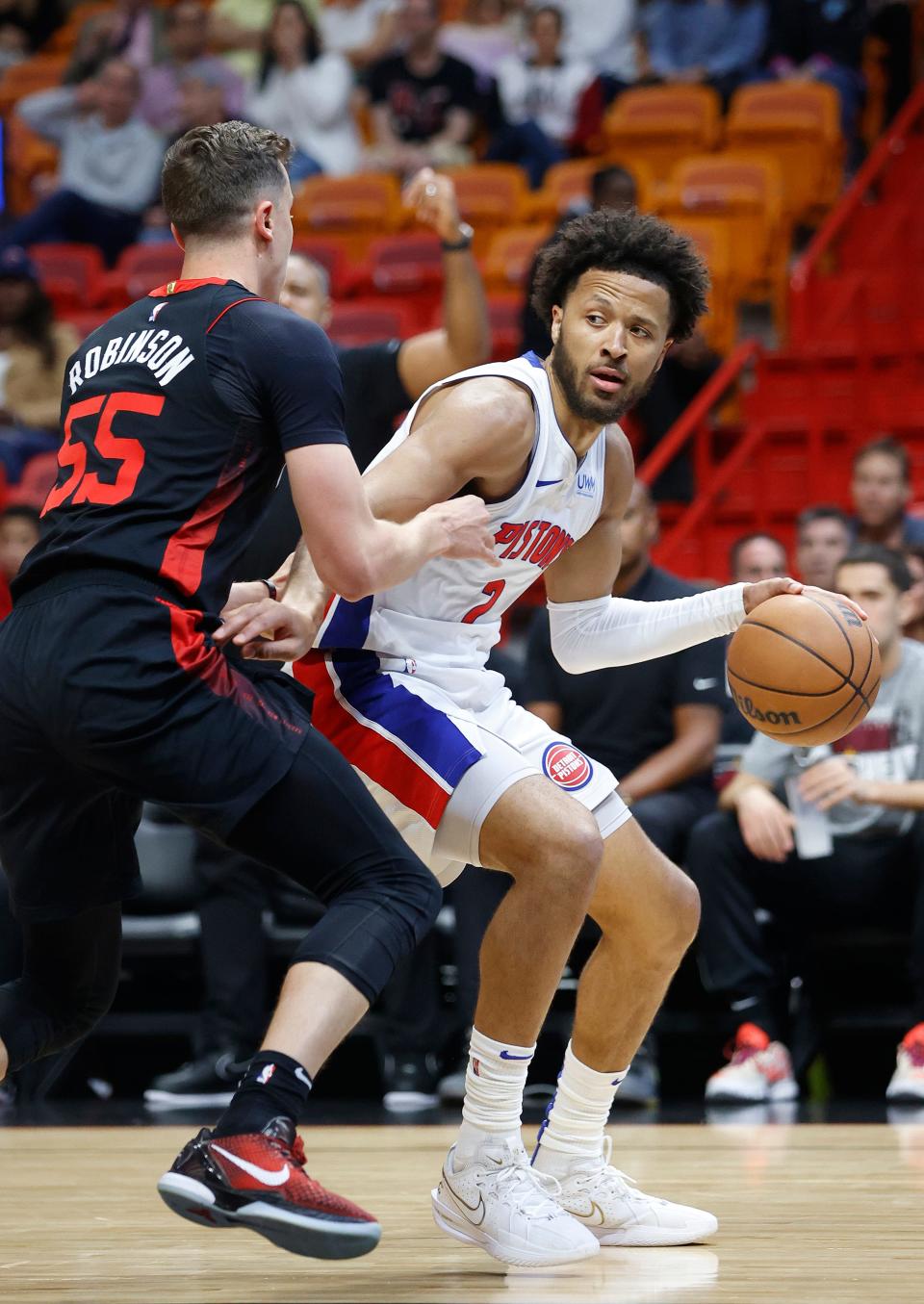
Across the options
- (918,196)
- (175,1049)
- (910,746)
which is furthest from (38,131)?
(910,746)

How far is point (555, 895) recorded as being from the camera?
128 inches

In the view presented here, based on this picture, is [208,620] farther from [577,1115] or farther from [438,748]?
[577,1115]

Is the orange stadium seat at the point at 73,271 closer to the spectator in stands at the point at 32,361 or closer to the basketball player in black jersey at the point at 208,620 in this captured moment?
the spectator in stands at the point at 32,361

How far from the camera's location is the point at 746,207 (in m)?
9.95

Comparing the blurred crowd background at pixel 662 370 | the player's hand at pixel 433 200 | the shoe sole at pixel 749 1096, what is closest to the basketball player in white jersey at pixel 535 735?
the blurred crowd background at pixel 662 370

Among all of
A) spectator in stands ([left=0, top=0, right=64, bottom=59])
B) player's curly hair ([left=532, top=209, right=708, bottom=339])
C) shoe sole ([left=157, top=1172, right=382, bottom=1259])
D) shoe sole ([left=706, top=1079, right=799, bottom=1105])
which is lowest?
shoe sole ([left=706, top=1079, right=799, bottom=1105])

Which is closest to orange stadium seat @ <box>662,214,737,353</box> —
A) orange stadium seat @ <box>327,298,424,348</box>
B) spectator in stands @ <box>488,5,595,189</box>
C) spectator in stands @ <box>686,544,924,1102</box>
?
orange stadium seat @ <box>327,298,424,348</box>

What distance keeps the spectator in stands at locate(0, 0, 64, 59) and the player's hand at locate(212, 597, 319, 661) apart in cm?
1229

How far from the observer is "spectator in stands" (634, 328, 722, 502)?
8758 millimetres

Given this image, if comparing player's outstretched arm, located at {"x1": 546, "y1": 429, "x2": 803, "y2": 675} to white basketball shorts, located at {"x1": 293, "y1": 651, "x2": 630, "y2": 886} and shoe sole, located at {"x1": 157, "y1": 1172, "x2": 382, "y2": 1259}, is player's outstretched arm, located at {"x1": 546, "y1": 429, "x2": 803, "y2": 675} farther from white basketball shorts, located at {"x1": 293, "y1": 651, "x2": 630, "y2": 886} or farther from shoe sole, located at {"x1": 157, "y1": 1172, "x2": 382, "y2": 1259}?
shoe sole, located at {"x1": 157, "y1": 1172, "x2": 382, "y2": 1259}

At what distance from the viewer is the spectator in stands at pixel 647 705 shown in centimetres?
630

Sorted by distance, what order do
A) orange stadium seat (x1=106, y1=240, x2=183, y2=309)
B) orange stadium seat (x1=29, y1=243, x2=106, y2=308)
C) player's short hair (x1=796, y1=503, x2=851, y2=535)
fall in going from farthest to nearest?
orange stadium seat (x1=29, y1=243, x2=106, y2=308) → orange stadium seat (x1=106, y1=240, x2=183, y2=309) → player's short hair (x1=796, y1=503, x2=851, y2=535)

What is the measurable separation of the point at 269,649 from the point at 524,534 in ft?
2.70

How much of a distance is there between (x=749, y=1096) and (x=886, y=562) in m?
1.82
